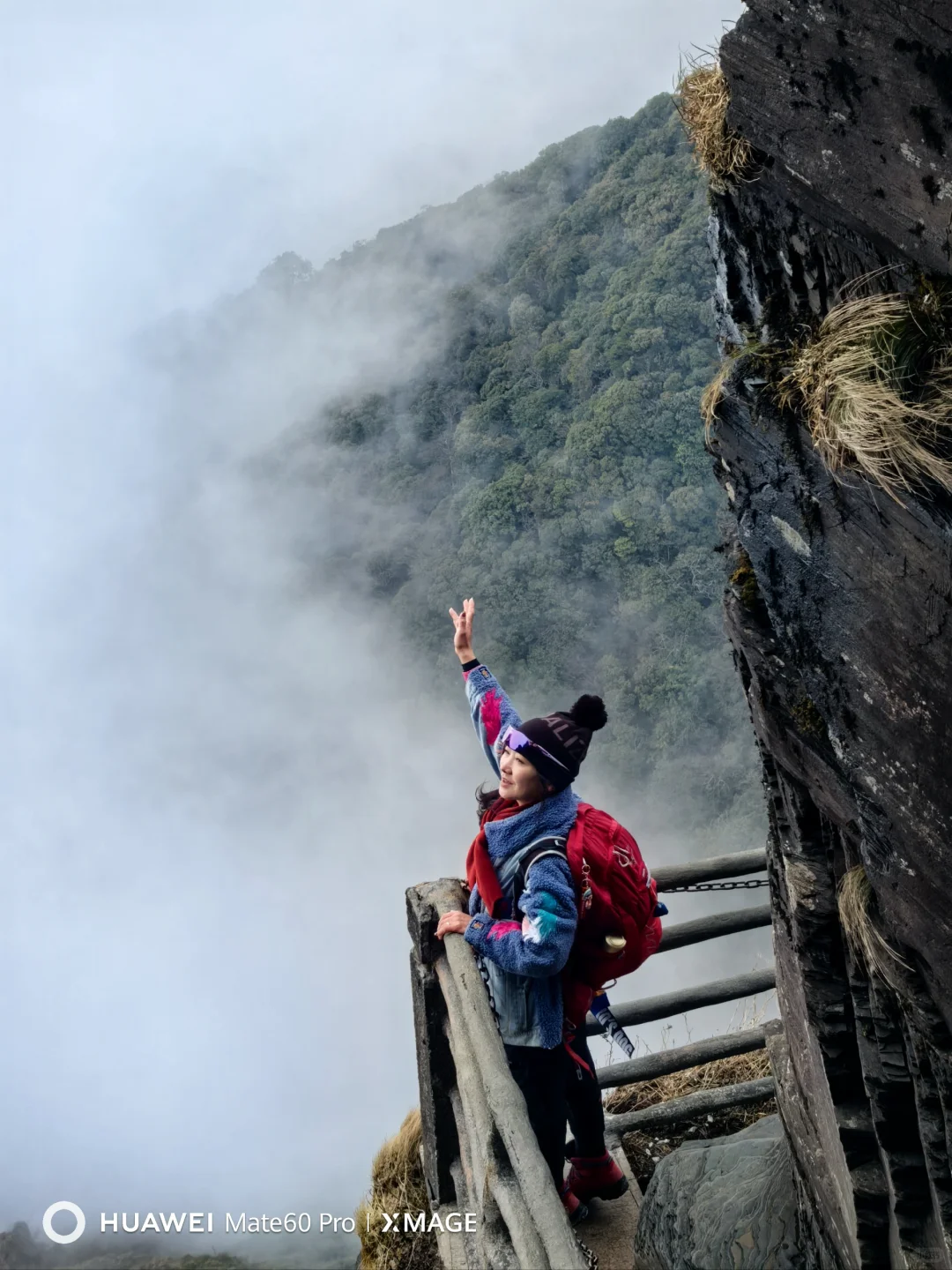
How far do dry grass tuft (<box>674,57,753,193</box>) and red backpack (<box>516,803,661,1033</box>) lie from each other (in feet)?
5.29

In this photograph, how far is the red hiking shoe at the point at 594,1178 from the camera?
12.2ft

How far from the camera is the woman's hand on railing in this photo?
9.90 feet

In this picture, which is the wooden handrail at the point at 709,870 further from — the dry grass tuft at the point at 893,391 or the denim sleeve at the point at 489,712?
the dry grass tuft at the point at 893,391

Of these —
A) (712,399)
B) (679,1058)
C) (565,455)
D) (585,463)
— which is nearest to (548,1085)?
(679,1058)

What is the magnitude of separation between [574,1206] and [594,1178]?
0.12 metres

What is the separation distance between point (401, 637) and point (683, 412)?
22.3 m

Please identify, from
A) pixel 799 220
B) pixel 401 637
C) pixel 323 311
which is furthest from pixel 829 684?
pixel 323 311

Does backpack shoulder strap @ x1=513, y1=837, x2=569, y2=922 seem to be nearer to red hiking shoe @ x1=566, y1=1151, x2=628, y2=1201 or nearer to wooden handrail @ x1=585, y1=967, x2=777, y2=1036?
red hiking shoe @ x1=566, y1=1151, x2=628, y2=1201

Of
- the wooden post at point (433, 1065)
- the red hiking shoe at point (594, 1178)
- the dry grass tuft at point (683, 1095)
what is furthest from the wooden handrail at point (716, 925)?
the wooden post at point (433, 1065)

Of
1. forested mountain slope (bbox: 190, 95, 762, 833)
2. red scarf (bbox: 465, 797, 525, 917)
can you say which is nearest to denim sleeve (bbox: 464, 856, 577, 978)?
red scarf (bbox: 465, 797, 525, 917)

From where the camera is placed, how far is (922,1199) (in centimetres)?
231

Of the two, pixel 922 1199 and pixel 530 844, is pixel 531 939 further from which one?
pixel 922 1199

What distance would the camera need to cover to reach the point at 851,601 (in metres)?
1.98

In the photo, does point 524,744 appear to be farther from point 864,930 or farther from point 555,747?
point 864,930
